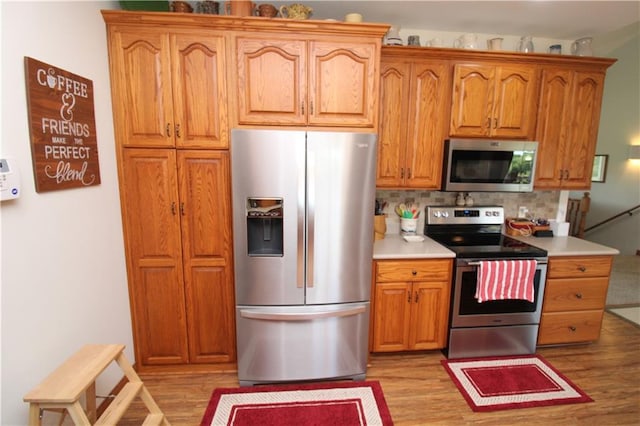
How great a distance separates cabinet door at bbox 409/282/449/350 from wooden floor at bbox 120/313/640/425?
17 cm

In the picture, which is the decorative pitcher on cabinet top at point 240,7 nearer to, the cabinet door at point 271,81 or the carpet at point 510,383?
the cabinet door at point 271,81

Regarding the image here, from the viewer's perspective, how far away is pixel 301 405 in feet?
6.66

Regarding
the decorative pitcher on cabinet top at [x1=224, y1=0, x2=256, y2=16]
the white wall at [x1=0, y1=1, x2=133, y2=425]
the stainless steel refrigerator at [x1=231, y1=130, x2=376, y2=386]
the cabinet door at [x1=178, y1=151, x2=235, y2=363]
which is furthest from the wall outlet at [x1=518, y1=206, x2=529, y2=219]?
the white wall at [x1=0, y1=1, x2=133, y2=425]

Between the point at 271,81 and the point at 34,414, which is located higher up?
the point at 271,81

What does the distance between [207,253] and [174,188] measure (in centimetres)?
50

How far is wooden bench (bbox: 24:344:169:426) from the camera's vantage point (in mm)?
1210

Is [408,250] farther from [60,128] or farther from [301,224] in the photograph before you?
[60,128]

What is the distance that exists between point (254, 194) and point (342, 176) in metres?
0.57

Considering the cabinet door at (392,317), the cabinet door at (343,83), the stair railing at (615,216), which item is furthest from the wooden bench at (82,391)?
the stair railing at (615,216)

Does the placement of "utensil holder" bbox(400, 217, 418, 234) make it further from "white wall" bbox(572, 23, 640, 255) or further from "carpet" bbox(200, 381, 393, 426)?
"white wall" bbox(572, 23, 640, 255)

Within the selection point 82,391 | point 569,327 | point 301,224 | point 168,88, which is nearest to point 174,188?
point 168,88

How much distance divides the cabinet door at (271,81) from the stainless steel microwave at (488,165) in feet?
4.26

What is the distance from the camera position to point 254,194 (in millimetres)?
1957

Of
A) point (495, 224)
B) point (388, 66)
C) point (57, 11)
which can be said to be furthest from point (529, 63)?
point (57, 11)
